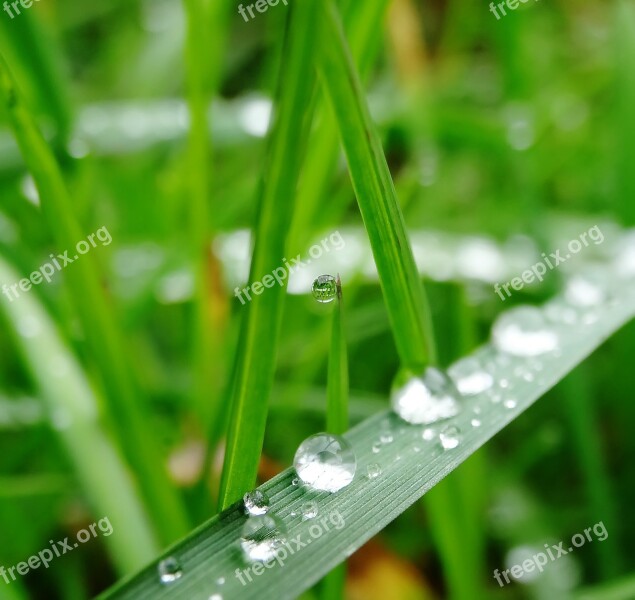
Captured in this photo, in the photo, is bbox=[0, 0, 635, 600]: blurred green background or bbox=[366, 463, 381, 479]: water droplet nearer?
bbox=[366, 463, 381, 479]: water droplet

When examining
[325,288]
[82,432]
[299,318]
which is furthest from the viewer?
[299,318]

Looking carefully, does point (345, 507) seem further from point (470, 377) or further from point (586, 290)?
point (586, 290)

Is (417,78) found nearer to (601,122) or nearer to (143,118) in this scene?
(601,122)

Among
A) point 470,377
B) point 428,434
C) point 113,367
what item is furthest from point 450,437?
point 113,367

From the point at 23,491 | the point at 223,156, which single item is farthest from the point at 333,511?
the point at 223,156

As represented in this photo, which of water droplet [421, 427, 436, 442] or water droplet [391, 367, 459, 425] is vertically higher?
water droplet [391, 367, 459, 425]

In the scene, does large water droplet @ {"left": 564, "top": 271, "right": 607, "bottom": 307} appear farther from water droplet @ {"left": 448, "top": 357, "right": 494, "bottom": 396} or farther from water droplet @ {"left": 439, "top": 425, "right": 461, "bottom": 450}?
water droplet @ {"left": 439, "top": 425, "right": 461, "bottom": 450}

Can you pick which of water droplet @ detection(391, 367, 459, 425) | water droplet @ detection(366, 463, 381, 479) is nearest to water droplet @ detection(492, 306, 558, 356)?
water droplet @ detection(391, 367, 459, 425)
